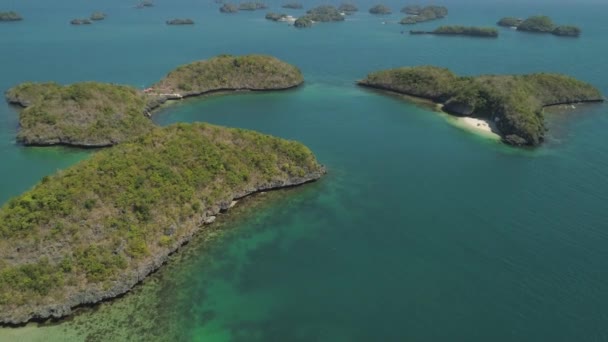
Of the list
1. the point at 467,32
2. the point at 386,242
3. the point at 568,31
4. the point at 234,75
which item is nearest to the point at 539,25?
the point at 568,31

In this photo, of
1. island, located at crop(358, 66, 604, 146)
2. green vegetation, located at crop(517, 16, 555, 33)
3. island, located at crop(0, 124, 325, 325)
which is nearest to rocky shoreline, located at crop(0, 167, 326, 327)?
island, located at crop(0, 124, 325, 325)

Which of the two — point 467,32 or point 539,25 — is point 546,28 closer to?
point 539,25

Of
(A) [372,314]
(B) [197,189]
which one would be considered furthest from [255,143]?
(A) [372,314]

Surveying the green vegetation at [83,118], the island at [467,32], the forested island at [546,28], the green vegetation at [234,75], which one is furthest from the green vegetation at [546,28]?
the green vegetation at [83,118]

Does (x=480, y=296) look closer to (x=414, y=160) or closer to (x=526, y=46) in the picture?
(x=414, y=160)

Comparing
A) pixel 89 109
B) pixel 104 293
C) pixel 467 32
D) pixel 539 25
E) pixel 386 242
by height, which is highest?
pixel 539 25
